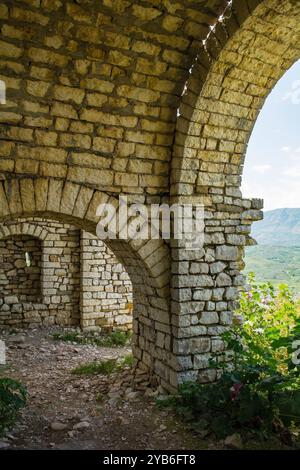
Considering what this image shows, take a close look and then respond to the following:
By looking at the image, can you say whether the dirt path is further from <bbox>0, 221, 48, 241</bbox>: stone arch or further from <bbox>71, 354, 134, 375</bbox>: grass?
<bbox>0, 221, 48, 241</bbox>: stone arch

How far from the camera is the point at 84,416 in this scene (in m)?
4.09

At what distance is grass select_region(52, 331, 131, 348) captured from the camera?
25.8 feet

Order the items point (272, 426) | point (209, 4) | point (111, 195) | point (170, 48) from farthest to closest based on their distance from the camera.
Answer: point (111, 195)
point (170, 48)
point (209, 4)
point (272, 426)

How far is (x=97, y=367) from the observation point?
225 inches

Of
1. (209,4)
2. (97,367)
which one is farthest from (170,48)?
(97,367)

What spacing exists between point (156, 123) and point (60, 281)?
548 centimetres

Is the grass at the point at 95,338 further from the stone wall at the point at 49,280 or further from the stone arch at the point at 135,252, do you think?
the stone arch at the point at 135,252

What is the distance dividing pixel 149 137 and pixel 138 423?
293cm

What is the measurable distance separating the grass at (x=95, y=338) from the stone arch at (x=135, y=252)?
8.98 ft

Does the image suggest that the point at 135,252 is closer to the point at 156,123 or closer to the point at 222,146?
the point at 156,123

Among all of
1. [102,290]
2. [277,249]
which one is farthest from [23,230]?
[277,249]

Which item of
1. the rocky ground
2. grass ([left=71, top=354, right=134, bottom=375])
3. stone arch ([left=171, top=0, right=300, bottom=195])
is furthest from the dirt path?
stone arch ([left=171, top=0, right=300, bottom=195])

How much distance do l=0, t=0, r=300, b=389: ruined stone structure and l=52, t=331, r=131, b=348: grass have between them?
3.29m

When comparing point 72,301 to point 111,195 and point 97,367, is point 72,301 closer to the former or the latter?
point 97,367
